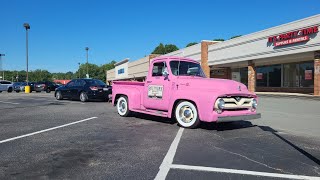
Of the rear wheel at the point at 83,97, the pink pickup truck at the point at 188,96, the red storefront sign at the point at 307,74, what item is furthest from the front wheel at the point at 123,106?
the red storefront sign at the point at 307,74

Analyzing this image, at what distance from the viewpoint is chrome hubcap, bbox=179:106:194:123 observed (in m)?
9.12

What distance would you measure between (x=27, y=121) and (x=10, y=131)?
6.09 feet

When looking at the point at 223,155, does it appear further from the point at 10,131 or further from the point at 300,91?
the point at 300,91

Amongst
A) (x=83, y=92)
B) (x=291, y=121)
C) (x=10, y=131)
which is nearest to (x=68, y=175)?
(x=10, y=131)

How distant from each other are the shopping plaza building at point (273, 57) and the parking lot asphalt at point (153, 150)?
47.6ft

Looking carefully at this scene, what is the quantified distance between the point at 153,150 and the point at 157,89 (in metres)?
3.92

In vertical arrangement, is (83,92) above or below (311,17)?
below

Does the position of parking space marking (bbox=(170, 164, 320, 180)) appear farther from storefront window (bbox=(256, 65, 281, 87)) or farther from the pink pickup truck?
storefront window (bbox=(256, 65, 281, 87))

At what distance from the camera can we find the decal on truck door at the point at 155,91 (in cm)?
996

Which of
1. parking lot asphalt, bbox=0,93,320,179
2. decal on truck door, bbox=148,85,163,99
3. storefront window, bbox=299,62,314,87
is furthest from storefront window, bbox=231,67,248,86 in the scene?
decal on truck door, bbox=148,85,163,99

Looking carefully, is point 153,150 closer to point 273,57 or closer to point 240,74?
point 273,57

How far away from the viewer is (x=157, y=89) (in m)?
10.1

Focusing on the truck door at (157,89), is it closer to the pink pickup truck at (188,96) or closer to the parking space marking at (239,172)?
the pink pickup truck at (188,96)

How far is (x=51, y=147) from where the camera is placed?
6.45 meters
